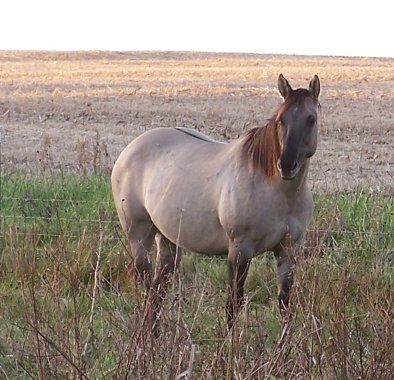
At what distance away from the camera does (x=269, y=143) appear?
16.7 feet

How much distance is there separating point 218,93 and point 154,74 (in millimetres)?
13065

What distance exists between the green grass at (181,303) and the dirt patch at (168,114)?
2.19m

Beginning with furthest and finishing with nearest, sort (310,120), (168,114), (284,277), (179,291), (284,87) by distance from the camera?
1. (168,114)
2. (284,277)
3. (284,87)
4. (310,120)
5. (179,291)

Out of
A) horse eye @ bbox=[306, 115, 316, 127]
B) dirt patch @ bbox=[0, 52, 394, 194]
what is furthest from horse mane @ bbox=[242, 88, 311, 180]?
dirt patch @ bbox=[0, 52, 394, 194]

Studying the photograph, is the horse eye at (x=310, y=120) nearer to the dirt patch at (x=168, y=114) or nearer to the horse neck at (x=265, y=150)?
the horse neck at (x=265, y=150)

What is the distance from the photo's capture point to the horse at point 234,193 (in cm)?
493

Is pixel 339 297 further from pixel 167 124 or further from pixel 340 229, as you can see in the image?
pixel 167 124

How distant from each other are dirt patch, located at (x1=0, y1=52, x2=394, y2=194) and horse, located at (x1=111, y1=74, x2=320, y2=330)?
11.0 ft

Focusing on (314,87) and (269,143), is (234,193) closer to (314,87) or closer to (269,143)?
(269,143)

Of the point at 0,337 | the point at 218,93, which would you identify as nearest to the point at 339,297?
the point at 0,337

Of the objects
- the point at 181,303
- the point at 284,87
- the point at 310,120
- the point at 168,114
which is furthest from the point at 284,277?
the point at 168,114

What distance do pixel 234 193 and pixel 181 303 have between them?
6.97 feet

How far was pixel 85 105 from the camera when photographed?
27.2 meters

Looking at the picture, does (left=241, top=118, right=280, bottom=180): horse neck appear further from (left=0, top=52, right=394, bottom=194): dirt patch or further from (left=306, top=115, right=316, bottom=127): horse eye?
(left=0, top=52, right=394, bottom=194): dirt patch
